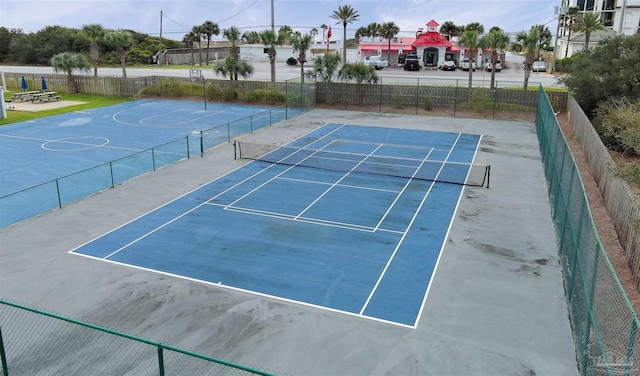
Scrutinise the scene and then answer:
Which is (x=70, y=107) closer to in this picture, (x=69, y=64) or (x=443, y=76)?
(x=69, y=64)

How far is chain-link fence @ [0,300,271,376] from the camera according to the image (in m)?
10.7

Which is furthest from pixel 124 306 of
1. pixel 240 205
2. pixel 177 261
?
pixel 240 205

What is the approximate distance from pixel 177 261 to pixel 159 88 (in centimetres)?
3617

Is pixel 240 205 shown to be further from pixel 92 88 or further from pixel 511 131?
pixel 92 88

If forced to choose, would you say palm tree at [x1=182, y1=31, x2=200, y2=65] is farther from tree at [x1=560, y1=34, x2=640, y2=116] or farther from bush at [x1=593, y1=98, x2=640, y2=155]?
bush at [x1=593, y1=98, x2=640, y2=155]

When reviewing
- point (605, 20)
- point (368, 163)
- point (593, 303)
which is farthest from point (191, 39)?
point (593, 303)

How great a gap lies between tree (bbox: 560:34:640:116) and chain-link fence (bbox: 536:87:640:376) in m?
18.7

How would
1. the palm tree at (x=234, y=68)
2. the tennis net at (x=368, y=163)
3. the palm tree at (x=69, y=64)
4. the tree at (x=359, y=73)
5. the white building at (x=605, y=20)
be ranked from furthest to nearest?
the white building at (x=605, y=20)
the palm tree at (x=69, y=64)
the palm tree at (x=234, y=68)
the tree at (x=359, y=73)
the tennis net at (x=368, y=163)

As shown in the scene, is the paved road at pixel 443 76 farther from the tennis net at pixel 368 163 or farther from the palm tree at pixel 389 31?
the tennis net at pixel 368 163

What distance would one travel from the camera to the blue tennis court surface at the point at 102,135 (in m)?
25.7

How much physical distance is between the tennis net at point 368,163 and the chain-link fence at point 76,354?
50.6 feet

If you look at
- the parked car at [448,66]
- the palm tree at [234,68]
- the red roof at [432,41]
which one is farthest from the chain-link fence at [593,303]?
the red roof at [432,41]

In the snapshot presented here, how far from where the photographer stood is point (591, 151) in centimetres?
2447

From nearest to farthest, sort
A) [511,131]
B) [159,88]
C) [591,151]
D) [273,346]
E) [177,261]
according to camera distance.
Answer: [273,346] < [177,261] < [591,151] < [511,131] < [159,88]
